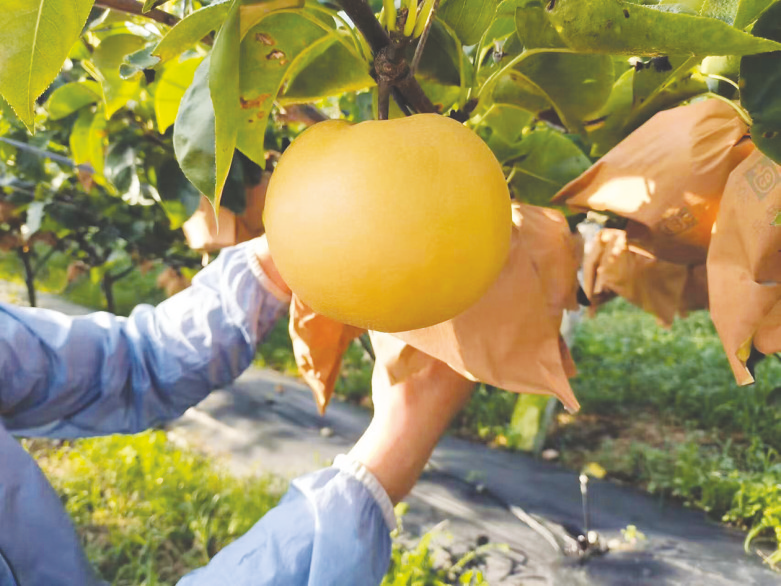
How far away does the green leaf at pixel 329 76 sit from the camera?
A: 1.42 feet

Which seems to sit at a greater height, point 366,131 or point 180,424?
Result: point 366,131

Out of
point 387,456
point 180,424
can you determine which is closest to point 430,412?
point 387,456

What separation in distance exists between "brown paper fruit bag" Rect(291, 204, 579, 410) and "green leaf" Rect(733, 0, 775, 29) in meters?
0.21

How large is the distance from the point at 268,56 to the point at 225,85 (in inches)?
3.1

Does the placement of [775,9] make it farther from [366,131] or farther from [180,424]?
[180,424]

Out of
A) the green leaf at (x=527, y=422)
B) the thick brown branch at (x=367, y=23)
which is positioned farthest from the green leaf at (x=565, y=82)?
the green leaf at (x=527, y=422)

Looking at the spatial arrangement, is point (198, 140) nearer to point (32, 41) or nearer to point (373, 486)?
point (32, 41)

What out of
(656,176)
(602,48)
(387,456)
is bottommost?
(387,456)

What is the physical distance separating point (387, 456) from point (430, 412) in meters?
0.07

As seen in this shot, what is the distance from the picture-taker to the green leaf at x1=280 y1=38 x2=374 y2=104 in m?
0.43

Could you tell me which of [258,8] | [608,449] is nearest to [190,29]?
[258,8]

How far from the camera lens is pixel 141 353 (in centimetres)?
97

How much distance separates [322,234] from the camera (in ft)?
1.03

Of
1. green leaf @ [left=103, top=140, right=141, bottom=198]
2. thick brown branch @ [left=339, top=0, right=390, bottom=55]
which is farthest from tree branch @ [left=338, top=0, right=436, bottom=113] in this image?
green leaf @ [left=103, top=140, right=141, bottom=198]
